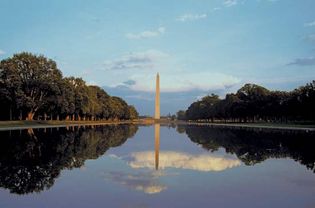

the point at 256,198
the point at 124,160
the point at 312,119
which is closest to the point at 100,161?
the point at 124,160

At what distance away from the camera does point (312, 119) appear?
86188 millimetres

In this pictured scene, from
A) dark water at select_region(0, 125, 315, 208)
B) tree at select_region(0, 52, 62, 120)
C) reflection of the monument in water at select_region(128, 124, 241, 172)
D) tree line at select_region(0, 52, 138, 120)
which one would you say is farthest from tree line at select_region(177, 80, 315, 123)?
dark water at select_region(0, 125, 315, 208)

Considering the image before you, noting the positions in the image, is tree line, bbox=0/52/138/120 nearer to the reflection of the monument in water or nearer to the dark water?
the dark water

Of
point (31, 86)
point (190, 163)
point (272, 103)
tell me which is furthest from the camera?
point (272, 103)

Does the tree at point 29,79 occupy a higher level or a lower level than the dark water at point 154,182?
higher

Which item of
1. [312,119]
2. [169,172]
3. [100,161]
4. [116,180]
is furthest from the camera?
[312,119]

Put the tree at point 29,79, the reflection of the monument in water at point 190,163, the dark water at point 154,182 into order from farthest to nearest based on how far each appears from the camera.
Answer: the tree at point 29,79, the reflection of the monument in water at point 190,163, the dark water at point 154,182

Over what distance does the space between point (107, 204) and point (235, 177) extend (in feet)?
18.7

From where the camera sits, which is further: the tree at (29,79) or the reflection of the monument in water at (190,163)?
the tree at (29,79)

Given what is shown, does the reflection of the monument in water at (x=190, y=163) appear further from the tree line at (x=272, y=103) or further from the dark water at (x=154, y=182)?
the tree line at (x=272, y=103)

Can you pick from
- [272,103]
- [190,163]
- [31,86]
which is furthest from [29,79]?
[190,163]

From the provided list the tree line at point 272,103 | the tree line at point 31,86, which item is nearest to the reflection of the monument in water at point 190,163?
the tree line at point 31,86

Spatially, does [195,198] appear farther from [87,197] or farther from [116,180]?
[116,180]

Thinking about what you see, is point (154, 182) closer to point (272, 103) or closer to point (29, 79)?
point (29, 79)
